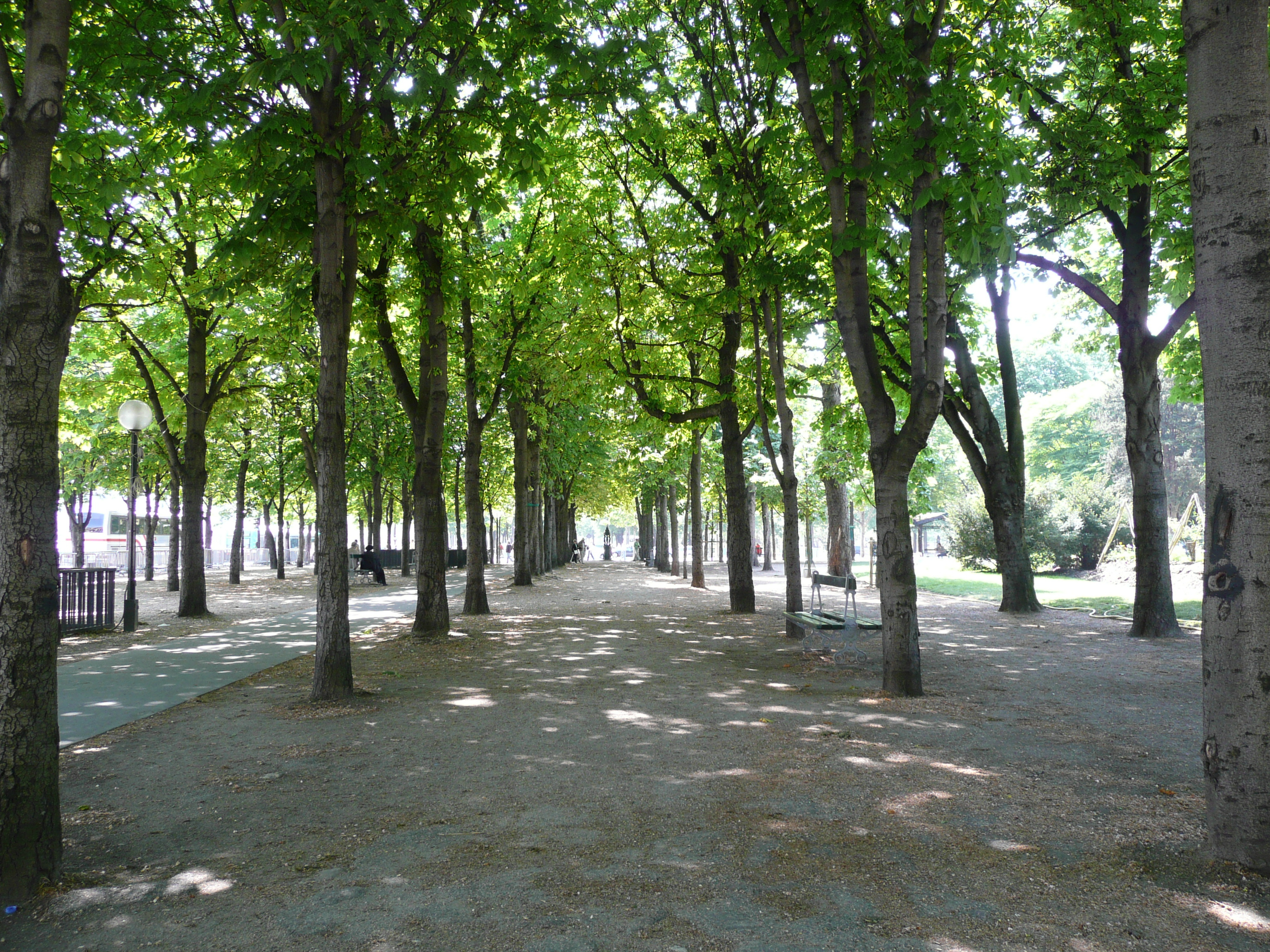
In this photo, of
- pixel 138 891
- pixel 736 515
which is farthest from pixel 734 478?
pixel 138 891

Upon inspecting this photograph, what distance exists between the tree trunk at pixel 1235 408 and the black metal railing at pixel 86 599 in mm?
15130

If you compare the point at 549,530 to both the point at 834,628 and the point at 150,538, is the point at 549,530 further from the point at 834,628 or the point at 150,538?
the point at 834,628

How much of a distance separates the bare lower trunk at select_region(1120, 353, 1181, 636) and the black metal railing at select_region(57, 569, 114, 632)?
16.8 meters

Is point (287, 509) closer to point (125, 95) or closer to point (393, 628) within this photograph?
point (393, 628)

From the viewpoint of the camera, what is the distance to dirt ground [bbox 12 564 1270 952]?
340cm

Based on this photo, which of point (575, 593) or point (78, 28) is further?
point (575, 593)

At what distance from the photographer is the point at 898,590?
815cm

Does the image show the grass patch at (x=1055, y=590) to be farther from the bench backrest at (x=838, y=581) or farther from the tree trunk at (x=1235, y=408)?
the tree trunk at (x=1235, y=408)

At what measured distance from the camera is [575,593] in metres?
23.2

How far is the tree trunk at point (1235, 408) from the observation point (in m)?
3.82

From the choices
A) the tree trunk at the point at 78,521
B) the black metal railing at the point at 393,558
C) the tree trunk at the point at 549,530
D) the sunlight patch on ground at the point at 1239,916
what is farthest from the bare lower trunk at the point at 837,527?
the tree trunk at the point at 78,521

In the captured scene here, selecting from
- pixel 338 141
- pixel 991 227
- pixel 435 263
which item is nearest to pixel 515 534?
pixel 435 263

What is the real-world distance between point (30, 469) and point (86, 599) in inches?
486

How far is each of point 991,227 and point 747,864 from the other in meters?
5.87
